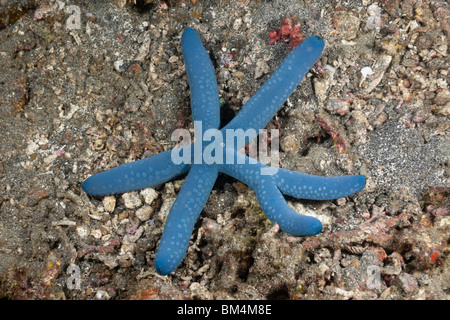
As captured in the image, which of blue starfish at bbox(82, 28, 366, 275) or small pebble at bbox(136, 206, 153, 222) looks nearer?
blue starfish at bbox(82, 28, 366, 275)

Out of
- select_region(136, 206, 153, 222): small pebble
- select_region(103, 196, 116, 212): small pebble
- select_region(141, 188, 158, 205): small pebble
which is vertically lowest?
→ select_region(136, 206, 153, 222): small pebble

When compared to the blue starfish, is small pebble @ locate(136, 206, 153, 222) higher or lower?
lower

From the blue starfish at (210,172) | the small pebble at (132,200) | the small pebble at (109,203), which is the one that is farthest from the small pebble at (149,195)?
the small pebble at (109,203)

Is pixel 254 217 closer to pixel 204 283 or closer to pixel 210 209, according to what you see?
pixel 210 209

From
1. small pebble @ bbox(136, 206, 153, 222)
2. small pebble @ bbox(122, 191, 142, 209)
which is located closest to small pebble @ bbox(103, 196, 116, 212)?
small pebble @ bbox(122, 191, 142, 209)

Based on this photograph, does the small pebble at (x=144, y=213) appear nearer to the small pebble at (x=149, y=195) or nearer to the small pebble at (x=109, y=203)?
the small pebble at (x=149, y=195)

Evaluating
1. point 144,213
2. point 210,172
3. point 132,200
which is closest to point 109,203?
point 132,200

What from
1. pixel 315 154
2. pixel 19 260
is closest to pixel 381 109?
pixel 315 154

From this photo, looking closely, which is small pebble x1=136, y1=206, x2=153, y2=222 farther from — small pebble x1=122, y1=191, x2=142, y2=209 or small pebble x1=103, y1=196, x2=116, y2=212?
small pebble x1=103, y1=196, x2=116, y2=212
